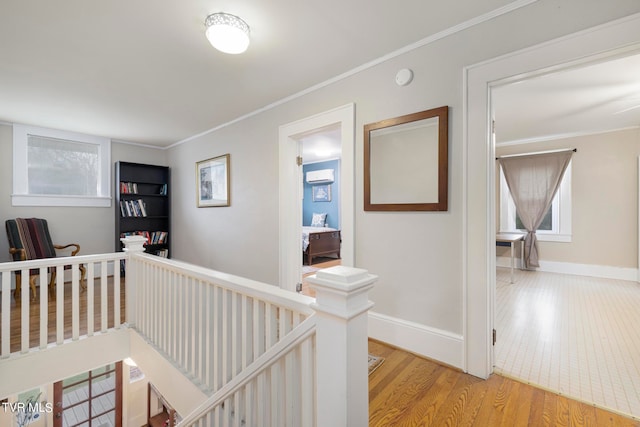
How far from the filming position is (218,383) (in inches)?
57.5

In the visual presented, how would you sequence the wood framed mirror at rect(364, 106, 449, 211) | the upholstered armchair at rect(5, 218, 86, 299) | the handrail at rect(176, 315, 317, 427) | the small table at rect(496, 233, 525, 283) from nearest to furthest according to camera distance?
the handrail at rect(176, 315, 317, 427)
the wood framed mirror at rect(364, 106, 449, 211)
the upholstered armchair at rect(5, 218, 86, 299)
the small table at rect(496, 233, 525, 283)

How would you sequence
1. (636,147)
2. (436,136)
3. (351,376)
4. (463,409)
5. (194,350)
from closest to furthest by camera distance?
(351,376), (463,409), (194,350), (436,136), (636,147)

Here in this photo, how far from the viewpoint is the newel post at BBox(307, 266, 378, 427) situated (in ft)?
2.30

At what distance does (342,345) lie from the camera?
71 centimetres

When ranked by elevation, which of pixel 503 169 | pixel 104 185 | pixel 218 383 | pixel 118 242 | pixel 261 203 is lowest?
pixel 218 383

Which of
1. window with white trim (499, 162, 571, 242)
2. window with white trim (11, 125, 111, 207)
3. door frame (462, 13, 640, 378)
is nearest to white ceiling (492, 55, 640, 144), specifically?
door frame (462, 13, 640, 378)

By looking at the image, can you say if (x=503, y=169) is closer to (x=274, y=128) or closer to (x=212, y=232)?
(x=274, y=128)

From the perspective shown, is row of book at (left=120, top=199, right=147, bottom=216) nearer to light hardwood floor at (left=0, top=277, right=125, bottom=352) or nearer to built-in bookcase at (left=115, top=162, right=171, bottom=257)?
built-in bookcase at (left=115, top=162, right=171, bottom=257)

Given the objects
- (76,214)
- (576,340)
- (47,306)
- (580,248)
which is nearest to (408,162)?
(576,340)

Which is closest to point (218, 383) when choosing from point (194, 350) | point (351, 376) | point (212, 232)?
point (194, 350)

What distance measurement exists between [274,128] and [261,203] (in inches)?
35.0

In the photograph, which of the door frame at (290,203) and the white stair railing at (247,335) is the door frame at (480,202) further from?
the door frame at (290,203)

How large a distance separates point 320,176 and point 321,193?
1.50 feet

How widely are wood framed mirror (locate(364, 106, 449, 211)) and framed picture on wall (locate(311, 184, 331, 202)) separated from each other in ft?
14.3
